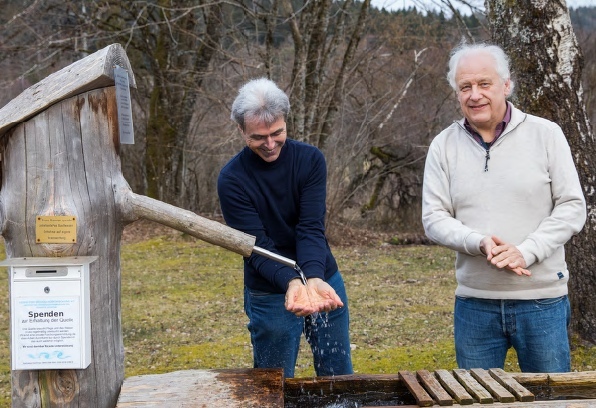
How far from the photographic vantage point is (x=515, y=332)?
3.06 m

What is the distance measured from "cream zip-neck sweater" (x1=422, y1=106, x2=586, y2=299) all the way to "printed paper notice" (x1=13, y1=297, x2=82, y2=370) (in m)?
1.55

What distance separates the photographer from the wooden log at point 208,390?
2723mm

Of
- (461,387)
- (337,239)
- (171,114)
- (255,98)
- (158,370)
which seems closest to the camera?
(461,387)

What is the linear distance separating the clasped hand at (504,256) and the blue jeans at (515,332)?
226 mm

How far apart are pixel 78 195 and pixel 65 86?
1.42 feet

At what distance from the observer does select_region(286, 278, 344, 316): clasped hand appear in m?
2.96

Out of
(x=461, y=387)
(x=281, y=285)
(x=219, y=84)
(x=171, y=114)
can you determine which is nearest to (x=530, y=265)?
(x=461, y=387)

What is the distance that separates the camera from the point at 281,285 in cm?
312

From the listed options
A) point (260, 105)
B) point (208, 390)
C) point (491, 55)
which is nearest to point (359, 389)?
point (208, 390)

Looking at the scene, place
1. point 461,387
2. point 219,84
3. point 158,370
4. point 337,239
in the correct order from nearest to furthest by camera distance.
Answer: point 461,387
point 158,370
point 337,239
point 219,84

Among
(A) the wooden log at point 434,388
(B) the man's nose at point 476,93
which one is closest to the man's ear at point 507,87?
(B) the man's nose at point 476,93

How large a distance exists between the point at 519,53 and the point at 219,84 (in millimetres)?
9373

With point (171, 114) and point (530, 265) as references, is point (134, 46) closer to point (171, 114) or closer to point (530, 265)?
point (171, 114)

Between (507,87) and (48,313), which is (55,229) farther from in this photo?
(507,87)
